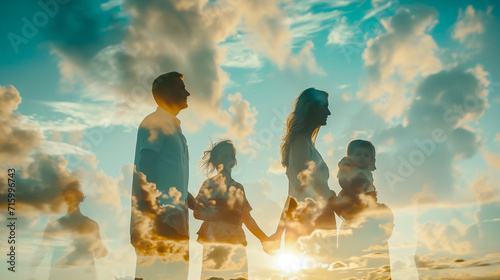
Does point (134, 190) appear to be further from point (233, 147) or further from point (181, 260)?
point (233, 147)

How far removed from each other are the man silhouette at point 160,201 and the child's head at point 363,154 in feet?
11.0

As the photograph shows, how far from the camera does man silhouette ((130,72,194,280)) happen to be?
564 centimetres

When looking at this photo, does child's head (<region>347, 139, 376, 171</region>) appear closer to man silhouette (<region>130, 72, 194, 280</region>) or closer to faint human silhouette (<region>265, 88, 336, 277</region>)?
faint human silhouette (<region>265, 88, 336, 277</region>)

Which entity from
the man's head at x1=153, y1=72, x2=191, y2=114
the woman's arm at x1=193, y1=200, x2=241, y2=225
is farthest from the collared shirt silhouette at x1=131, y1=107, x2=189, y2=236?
the woman's arm at x1=193, y1=200, x2=241, y2=225

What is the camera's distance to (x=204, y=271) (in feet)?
22.4

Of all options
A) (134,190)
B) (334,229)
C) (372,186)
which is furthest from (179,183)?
(372,186)

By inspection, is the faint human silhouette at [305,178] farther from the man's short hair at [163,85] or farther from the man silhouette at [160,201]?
the man's short hair at [163,85]

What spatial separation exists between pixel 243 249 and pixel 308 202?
58.0 inches

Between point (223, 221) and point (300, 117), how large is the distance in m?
2.43

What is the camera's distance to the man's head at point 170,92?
673cm

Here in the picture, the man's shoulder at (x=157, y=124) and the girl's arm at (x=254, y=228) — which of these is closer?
the man's shoulder at (x=157, y=124)

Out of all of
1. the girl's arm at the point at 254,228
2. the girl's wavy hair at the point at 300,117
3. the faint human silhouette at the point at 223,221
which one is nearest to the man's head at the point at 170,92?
the faint human silhouette at the point at 223,221

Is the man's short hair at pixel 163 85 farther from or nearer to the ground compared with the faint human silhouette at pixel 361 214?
farther from the ground

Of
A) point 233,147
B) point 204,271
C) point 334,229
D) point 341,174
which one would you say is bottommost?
point 204,271
